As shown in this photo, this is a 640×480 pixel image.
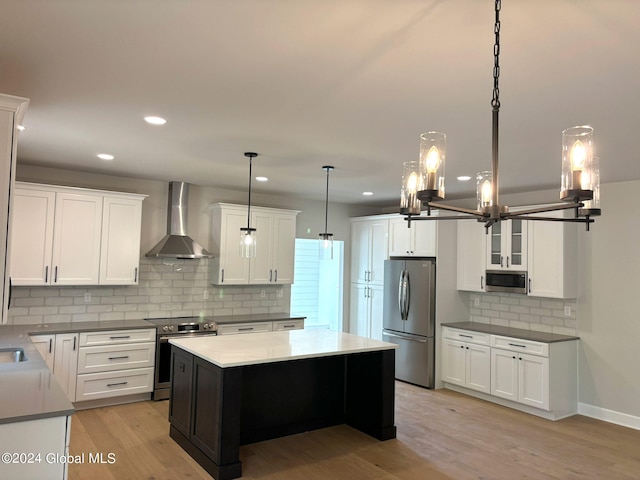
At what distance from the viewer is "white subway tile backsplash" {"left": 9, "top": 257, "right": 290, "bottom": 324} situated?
5.18 meters

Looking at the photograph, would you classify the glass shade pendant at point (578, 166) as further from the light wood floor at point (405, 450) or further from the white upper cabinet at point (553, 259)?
the white upper cabinet at point (553, 259)

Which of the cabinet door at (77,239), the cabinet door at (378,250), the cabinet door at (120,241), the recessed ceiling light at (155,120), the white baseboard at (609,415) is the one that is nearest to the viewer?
the recessed ceiling light at (155,120)

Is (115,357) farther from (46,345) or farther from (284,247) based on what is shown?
(284,247)

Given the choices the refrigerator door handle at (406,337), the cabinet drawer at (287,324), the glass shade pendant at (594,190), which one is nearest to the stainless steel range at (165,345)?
the cabinet drawer at (287,324)

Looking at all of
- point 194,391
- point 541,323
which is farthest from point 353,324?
point 194,391

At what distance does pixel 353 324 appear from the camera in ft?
24.5

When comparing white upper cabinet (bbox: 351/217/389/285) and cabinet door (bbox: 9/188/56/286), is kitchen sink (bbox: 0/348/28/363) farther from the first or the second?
white upper cabinet (bbox: 351/217/389/285)

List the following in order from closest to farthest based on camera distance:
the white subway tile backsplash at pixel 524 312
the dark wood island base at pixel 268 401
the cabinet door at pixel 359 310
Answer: the dark wood island base at pixel 268 401, the white subway tile backsplash at pixel 524 312, the cabinet door at pixel 359 310

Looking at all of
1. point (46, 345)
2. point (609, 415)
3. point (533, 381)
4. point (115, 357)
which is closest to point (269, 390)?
point (115, 357)

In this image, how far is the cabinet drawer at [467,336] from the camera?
571cm

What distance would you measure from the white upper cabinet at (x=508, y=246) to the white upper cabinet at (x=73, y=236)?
171 inches

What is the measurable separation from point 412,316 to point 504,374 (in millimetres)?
1370

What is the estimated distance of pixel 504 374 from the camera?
17.9 ft

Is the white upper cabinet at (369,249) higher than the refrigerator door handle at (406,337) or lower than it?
higher
